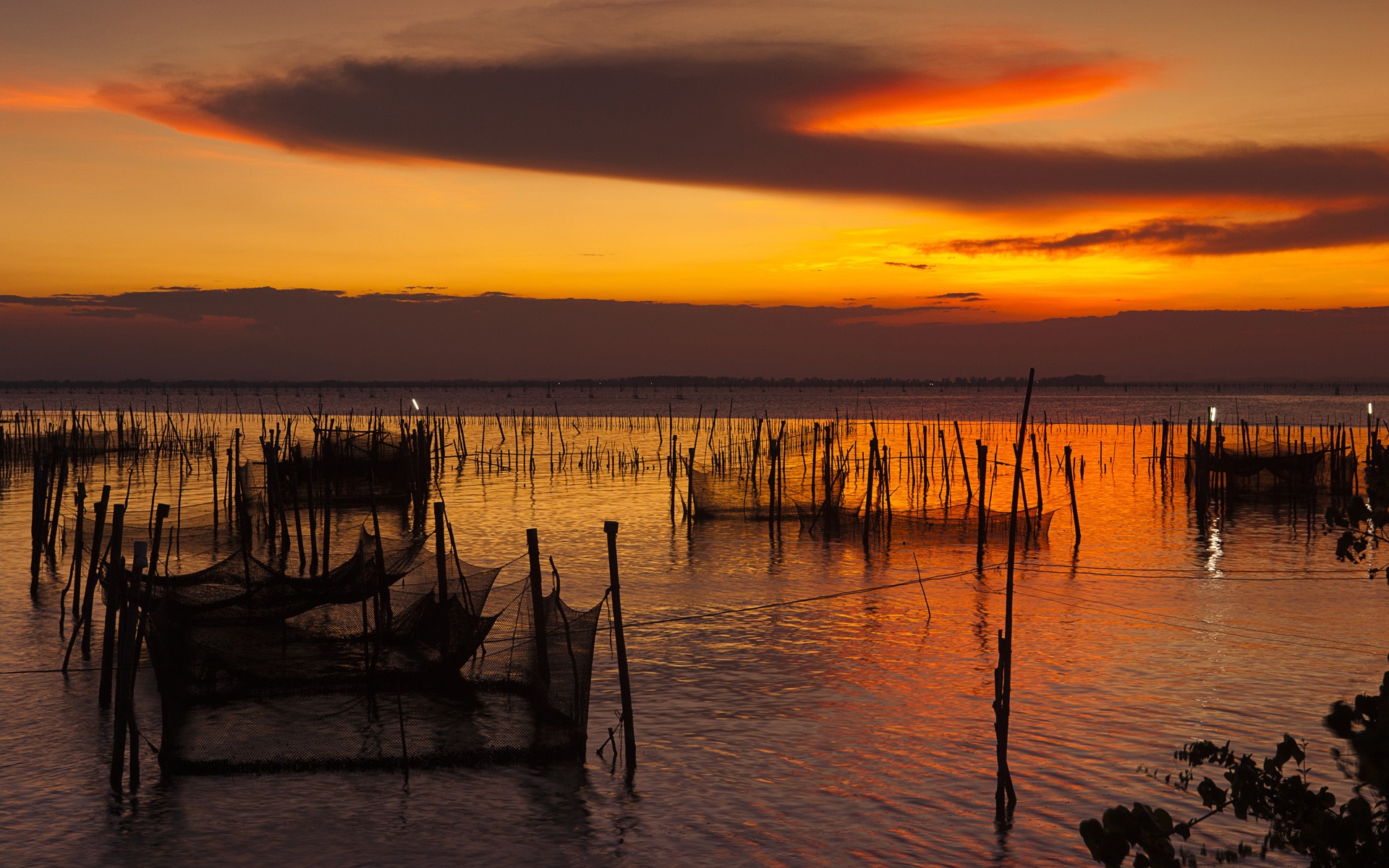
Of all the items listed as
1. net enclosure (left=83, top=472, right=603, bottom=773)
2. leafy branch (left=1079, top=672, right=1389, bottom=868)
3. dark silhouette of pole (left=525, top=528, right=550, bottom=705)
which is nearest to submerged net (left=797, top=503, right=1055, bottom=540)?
net enclosure (left=83, top=472, right=603, bottom=773)

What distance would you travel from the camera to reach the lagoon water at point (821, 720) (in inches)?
257

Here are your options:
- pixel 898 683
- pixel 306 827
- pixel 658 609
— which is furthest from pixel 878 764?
pixel 658 609

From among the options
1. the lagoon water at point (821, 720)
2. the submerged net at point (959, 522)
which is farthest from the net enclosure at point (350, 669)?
the submerged net at point (959, 522)

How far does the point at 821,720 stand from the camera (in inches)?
346

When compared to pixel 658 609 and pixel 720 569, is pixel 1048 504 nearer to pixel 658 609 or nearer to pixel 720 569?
pixel 720 569

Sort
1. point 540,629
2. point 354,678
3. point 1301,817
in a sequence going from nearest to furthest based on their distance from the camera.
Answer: point 1301,817, point 540,629, point 354,678

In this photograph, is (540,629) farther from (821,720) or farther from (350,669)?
(821,720)

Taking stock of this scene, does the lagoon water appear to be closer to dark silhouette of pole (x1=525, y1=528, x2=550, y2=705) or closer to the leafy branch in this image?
dark silhouette of pole (x1=525, y1=528, x2=550, y2=705)

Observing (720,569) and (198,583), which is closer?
(198,583)

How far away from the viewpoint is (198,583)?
951cm

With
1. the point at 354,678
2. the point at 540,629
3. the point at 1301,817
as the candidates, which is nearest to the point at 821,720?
the point at 540,629

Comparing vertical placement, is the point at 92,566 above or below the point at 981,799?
above

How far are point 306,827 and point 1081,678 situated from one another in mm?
6493

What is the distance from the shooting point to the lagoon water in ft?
21.4
